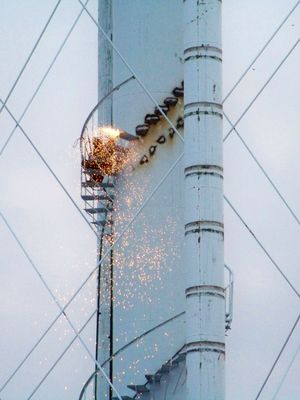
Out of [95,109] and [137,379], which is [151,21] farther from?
[137,379]

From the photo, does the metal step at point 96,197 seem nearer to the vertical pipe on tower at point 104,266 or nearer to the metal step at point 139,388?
the vertical pipe on tower at point 104,266

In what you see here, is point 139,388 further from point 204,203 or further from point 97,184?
point 204,203

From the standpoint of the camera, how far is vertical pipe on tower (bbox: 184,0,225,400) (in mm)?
27891

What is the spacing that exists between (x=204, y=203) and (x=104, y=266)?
1006cm

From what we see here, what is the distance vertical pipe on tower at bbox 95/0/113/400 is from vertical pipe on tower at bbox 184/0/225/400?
9014 mm

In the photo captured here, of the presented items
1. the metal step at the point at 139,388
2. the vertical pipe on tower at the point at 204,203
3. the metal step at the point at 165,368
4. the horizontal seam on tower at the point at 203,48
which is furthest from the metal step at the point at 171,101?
the horizontal seam on tower at the point at 203,48

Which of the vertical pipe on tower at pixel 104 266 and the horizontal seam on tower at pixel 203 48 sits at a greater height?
the vertical pipe on tower at pixel 104 266

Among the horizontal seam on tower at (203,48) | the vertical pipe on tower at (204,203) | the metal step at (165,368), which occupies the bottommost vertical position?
the vertical pipe on tower at (204,203)

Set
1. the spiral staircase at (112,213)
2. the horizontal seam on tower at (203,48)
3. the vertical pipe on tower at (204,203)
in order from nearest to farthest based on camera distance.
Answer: the vertical pipe on tower at (204,203)
the horizontal seam on tower at (203,48)
the spiral staircase at (112,213)

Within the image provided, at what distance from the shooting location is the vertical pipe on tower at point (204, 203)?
27.9 m

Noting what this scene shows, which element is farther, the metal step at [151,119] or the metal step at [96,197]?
the metal step at [96,197]

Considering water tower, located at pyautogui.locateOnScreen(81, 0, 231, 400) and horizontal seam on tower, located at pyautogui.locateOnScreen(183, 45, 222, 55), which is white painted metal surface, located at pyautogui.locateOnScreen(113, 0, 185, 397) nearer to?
water tower, located at pyautogui.locateOnScreen(81, 0, 231, 400)

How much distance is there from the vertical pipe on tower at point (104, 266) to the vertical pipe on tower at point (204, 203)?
29.6 feet

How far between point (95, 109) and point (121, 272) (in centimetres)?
302
